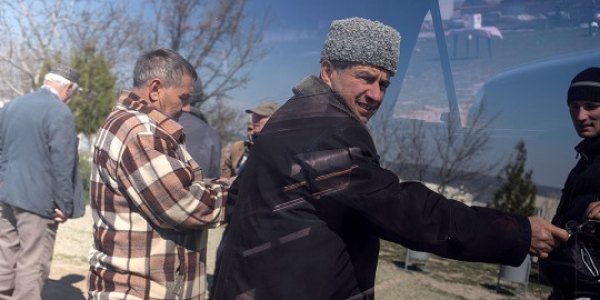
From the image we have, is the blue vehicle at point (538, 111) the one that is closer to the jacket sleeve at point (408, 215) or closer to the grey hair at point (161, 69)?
the jacket sleeve at point (408, 215)

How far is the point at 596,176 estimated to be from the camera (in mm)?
1729

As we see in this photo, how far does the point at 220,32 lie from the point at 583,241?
80.7 inches

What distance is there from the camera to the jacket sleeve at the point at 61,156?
3984mm

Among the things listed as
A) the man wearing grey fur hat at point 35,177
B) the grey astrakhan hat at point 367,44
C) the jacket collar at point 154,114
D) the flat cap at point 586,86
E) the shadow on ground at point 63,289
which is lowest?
the shadow on ground at point 63,289

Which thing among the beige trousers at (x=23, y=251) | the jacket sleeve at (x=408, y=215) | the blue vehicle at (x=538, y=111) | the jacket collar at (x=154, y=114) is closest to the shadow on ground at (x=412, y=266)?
the blue vehicle at (x=538, y=111)

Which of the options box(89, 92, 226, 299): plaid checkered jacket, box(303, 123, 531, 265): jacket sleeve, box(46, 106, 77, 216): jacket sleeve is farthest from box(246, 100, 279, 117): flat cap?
box(46, 106, 77, 216): jacket sleeve

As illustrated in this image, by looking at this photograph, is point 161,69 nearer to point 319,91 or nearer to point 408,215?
point 319,91

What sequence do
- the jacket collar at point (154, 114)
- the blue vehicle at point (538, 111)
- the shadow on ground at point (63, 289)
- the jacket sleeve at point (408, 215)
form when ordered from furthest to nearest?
the shadow on ground at point (63, 289) → the jacket collar at point (154, 114) → the blue vehicle at point (538, 111) → the jacket sleeve at point (408, 215)

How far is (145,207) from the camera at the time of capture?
6.74 feet

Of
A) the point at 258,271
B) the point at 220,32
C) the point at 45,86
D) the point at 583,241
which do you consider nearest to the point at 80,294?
the point at 45,86

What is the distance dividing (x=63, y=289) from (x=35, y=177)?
1.46 meters

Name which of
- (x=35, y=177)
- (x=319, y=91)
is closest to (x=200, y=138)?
(x=35, y=177)

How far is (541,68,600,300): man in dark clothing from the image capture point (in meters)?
1.71

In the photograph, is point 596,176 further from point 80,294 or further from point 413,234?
point 80,294
